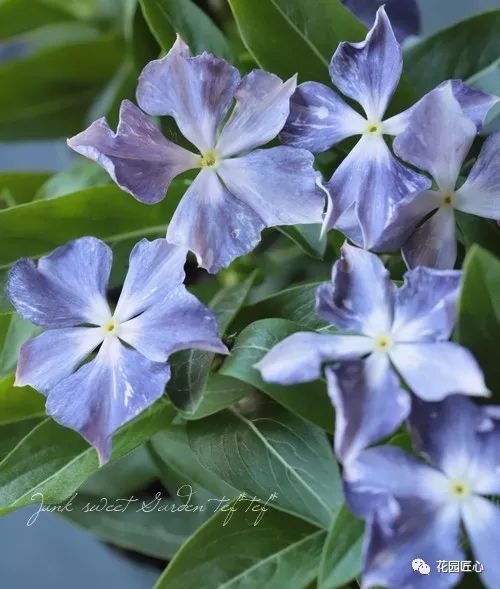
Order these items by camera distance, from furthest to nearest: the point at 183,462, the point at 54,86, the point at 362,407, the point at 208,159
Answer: the point at 54,86 < the point at 183,462 < the point at 208,159 < the point at 362,407

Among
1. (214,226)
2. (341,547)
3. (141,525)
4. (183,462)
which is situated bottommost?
(141,525)

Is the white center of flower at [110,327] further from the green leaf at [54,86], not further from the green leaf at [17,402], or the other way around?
the green leaf at [54,86]

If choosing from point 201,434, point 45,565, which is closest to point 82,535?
point 45,565

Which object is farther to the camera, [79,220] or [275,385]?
[79,220]

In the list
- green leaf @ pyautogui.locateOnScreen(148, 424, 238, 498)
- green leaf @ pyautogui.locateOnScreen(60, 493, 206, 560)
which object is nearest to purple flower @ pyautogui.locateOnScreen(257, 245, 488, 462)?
green leaf @ pyautogui.locateOnScreen(148, 424, 238, 498)

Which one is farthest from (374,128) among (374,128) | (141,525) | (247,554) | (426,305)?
(141,525)

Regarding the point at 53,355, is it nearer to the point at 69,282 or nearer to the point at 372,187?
the point at 69,282

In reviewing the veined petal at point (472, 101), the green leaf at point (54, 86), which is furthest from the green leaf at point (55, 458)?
the green leaf at point (54, 86)
